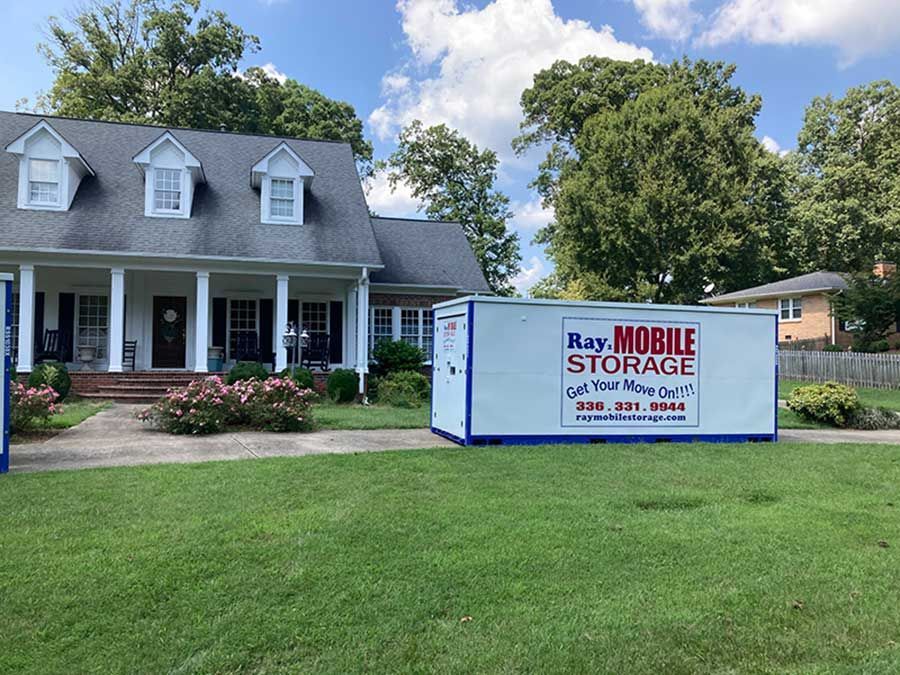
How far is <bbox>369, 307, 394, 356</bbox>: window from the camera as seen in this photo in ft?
61.1

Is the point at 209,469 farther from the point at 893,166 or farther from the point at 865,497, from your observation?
the point at 893,166

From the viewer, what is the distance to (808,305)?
31.1 m

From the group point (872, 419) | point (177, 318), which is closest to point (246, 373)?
point (177, 318)

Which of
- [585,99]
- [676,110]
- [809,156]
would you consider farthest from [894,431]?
[809,156]

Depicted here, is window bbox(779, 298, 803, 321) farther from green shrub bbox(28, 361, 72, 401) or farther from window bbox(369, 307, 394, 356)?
green shrub bbox(28, 361, 72, 401)

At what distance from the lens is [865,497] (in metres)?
6.27

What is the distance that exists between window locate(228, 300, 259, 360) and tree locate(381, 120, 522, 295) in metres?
19.5

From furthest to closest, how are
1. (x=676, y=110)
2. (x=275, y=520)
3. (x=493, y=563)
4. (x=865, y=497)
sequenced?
(x=676, y=110) < (x=865, y=497) < (x=275, y=520) < (x=493, y=563)

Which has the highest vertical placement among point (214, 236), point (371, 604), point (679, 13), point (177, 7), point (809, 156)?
point (177, 7)

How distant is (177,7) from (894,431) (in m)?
34.4

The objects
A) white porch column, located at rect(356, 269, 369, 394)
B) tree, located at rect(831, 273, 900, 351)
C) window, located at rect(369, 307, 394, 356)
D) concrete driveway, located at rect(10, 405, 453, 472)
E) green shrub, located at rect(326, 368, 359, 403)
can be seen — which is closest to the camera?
concrete driveway, located at rect(10, 405, 453, 472)

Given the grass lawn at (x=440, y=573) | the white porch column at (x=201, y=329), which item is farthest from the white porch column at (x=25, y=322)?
the grass lawn at (x=440, y=573)

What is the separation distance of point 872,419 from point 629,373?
253 inches

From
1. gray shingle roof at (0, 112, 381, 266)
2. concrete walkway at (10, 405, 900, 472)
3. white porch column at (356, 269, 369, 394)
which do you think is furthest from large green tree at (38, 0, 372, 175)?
concrete walkway at (10, 405, 900, 472)
